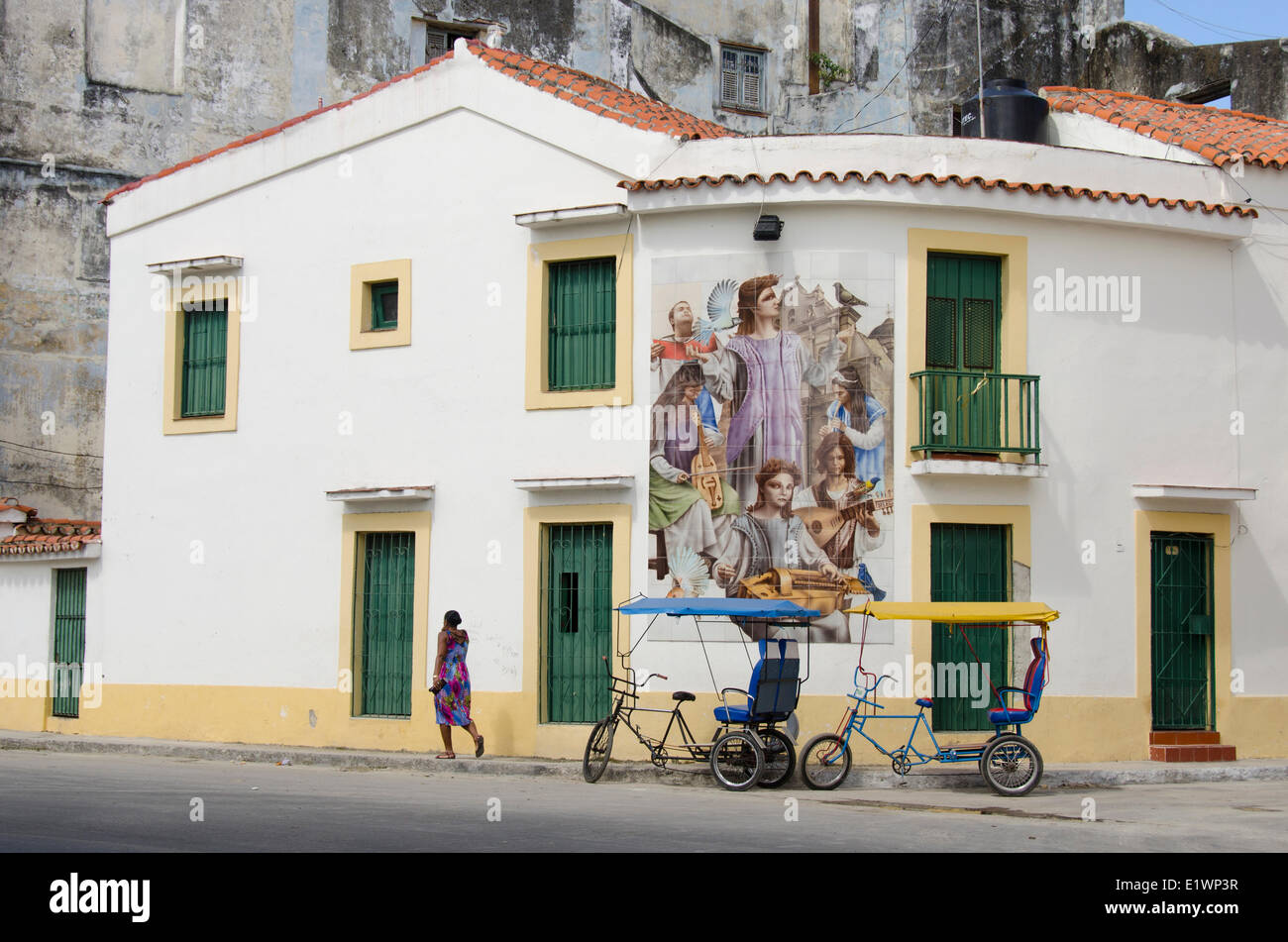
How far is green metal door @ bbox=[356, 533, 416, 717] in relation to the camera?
18578mm

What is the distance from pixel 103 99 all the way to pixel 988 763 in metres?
21.4

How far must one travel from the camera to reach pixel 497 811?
39.7ft

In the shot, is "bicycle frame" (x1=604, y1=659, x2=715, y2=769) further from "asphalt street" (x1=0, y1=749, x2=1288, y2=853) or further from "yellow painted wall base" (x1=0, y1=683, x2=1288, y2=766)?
"asphalt street" (x1=0, y1=749, x2=1288, y2=853)

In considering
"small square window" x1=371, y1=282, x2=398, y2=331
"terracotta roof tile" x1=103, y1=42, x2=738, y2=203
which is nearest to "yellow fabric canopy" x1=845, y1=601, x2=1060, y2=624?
"terracotta roof tile" x1=103, y1=42, x2=738, y2=203

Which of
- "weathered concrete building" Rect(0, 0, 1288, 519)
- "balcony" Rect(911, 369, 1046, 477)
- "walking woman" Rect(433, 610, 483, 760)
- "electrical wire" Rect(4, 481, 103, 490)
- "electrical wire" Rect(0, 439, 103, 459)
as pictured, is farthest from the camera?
"weathered concrete building" Rect(0, 0, 1288, 519)

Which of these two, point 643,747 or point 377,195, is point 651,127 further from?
point 643,747

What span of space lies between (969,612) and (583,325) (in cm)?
582

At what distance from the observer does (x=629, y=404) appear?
683 inches

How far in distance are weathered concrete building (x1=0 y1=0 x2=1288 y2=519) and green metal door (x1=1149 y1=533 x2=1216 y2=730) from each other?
1426 cm

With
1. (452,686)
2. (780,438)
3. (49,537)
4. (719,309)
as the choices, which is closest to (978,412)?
(780,438)

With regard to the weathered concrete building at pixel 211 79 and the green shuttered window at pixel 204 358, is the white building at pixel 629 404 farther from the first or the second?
the weathered concrete building at pixel 211 79

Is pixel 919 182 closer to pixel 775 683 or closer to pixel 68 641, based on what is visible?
pixel 775 683

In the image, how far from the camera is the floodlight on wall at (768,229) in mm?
16656

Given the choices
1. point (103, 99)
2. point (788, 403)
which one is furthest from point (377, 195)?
point (103, 99)
